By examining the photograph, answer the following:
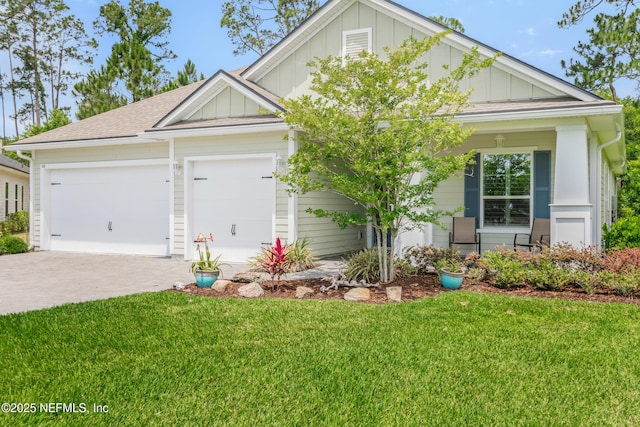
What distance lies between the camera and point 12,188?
22.7m

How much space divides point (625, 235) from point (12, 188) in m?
24.2

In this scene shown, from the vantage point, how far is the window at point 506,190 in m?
10.6

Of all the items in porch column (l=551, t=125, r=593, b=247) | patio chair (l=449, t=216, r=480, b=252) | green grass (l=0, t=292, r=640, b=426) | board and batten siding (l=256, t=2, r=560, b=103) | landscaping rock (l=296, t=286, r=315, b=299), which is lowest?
green grass (l=0, t=292, r=640, b=426)

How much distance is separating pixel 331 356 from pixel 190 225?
7.52 meters

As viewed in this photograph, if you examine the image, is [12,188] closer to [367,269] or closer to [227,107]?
[227,107]

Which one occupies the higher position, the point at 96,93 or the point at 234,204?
the point at 96,93

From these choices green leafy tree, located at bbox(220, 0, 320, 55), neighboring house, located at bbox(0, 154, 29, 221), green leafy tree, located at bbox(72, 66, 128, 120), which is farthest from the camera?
green leafy tree, located at bbox(220, 0, 320, 55)

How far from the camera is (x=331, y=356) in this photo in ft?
12.6

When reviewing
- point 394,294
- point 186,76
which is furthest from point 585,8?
point 186,76

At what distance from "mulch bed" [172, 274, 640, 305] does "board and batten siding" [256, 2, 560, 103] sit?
438 centimetres

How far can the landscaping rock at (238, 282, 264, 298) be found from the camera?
252 inches

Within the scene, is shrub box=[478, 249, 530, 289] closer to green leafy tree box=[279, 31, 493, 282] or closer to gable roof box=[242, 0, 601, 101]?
green leafy tree box=[279, 31, 493, 282]

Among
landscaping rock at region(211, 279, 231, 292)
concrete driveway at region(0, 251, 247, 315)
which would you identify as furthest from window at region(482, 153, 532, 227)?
landscaping rock at region(211, 279, 231, 292)

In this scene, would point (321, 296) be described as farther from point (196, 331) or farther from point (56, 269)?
point (56, 269)
